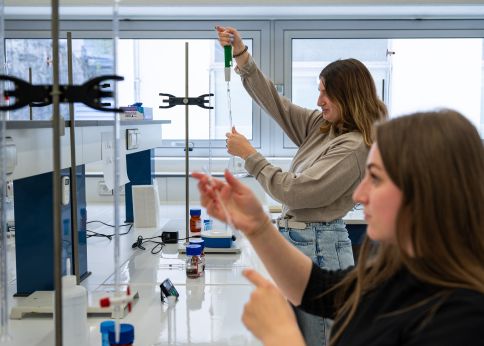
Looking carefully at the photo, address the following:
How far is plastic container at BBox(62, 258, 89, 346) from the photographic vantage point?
1.27 metres

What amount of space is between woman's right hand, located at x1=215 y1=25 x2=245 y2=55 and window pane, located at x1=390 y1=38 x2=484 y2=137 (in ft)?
7.84

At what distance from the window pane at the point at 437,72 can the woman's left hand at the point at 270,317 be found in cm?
342

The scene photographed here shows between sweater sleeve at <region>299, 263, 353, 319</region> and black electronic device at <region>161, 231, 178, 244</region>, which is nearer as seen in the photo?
sweater sleeve at <region>299, 263, 353, 319</region>

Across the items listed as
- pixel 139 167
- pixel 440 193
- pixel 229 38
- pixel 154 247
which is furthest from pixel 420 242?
pixel 139 167

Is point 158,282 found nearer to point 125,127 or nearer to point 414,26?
point 125,127

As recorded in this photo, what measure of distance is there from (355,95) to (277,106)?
15.0 inches

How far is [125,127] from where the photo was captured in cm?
262

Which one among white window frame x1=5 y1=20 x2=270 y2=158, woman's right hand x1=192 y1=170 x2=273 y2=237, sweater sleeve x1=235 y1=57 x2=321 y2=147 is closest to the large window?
white window frame x1=5 y1=20 x2=270 y2=158

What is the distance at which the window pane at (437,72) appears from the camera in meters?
4.09

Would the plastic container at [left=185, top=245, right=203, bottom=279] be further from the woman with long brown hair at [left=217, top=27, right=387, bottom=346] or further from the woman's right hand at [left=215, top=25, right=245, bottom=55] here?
the woman's right hand at [left=215, top=25, right=245, bottom=55]

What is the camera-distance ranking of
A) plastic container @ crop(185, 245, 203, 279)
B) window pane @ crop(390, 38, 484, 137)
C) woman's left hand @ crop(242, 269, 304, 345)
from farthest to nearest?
window pane @ crop(390, 38, 484, 137)
plastic container @ crop(185, 245, 203, 279)
woman's left hand @ crop(242, 269, 304, 345)

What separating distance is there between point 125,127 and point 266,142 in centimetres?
167

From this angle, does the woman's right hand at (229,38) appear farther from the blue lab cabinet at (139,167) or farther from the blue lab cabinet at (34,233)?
the blue lab cabinet at (139,167)

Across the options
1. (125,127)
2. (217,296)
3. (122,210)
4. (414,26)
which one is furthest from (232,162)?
(217,296)
